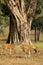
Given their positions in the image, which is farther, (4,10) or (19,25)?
(4,10)

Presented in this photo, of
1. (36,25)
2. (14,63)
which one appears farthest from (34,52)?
(36,25)

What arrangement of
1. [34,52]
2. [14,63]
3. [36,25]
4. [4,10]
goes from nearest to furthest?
[14,63]
[34,52]
[4,10]
[36,25]

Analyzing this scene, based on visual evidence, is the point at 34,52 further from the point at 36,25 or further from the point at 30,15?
the point at 36,25

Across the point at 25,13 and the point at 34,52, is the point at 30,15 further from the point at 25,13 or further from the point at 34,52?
the point at 34,52

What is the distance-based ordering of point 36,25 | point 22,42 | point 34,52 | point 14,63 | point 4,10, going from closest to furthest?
point 14,63 < point 34,52 < point 22,42 < point 4,10 < point 36,25

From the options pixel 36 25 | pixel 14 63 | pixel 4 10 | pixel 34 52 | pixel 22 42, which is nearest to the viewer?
pixel 14 63

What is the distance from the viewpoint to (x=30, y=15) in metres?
26.0

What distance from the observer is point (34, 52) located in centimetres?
2331

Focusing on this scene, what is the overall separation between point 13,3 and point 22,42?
3.40 metres

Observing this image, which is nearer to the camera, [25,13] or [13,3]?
[13,3]

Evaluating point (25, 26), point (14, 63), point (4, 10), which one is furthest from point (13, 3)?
point (4, 10)

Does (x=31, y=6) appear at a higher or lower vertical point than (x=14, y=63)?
higher

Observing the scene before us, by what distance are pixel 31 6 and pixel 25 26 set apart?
5.83 feet

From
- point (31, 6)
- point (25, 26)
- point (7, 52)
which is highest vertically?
point (31, 6)
